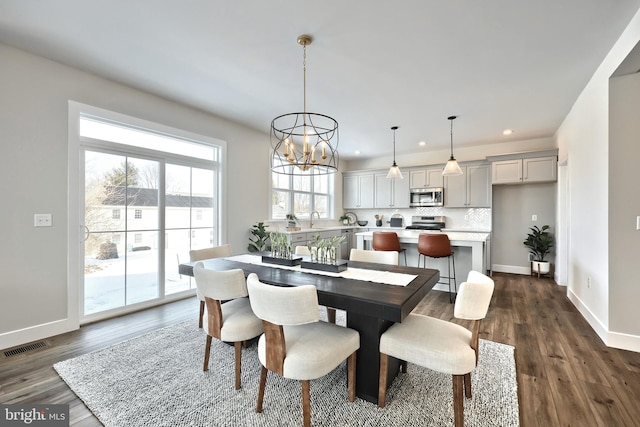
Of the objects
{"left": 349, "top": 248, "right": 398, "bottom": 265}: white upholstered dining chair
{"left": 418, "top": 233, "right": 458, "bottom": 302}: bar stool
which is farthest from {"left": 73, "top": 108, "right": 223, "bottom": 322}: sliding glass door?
{"left": 418, "top": 233, "right": 458, "bottom": 302}: bar stool

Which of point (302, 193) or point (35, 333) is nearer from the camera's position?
point (35, 333)

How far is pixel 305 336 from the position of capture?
67.3 inches

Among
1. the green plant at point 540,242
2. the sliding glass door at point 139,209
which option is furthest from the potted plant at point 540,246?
the sliding glass door at point 139,209

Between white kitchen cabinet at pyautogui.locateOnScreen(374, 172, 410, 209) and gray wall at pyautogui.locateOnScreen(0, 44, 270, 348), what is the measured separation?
17.3 feet

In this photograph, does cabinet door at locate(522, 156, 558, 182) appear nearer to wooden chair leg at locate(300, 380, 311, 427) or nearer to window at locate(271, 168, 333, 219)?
window at locate(271, 168, 333, 219)

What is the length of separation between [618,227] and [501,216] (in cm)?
343

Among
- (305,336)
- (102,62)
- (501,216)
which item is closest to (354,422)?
(305,336)

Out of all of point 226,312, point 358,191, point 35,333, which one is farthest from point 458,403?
point 358,191

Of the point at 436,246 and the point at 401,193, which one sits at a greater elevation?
the point at 401,193

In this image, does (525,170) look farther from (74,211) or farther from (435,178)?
(74,211)

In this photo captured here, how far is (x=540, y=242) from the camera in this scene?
16.9ft

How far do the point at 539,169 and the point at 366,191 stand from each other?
3417mm

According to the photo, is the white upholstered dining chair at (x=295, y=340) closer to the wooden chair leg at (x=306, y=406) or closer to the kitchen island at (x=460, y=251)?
the wooden chair leg at (x=306, y=406)

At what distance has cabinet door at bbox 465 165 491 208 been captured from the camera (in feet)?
18.5
